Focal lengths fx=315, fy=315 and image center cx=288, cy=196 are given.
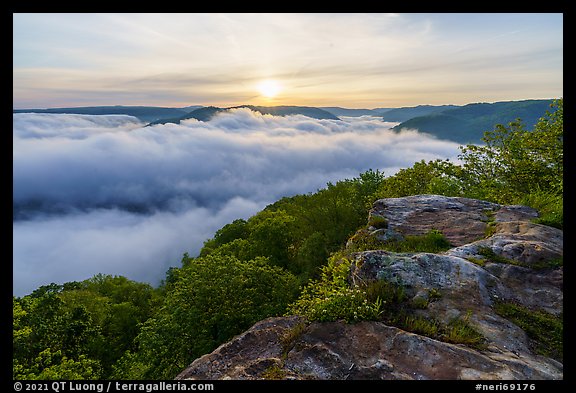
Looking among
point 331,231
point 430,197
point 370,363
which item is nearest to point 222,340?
point 430,197

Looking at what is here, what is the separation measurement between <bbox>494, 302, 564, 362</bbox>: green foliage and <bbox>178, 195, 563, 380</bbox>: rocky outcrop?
0.50ft

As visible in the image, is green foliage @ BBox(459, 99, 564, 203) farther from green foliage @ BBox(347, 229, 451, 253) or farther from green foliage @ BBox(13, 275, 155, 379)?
green foliage @ BBox(13, 275, 155, 379)

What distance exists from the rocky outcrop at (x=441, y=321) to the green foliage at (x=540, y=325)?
153 millimetres

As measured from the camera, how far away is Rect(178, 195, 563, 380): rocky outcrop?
6.08 metres

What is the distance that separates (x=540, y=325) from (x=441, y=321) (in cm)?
220

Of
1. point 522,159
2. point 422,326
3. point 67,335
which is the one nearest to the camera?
point 422,326

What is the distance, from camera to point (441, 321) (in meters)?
7.18

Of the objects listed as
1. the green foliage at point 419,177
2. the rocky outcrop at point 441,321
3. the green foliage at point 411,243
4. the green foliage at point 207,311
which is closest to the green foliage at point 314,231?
the green foliage at point 419,177

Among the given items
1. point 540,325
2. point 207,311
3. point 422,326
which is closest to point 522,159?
point 540,325

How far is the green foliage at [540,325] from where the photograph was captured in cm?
657

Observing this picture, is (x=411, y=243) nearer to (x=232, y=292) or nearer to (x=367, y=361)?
(x=367, y=361)

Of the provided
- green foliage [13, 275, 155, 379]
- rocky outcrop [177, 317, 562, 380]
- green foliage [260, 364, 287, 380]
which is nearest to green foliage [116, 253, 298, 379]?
green foliage [13, 275, 155, 379]
